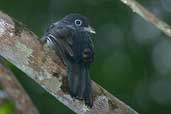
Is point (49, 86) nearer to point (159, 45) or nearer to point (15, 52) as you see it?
point (15, 52)

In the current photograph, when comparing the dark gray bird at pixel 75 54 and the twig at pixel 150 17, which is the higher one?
the twig at pixel 150 17

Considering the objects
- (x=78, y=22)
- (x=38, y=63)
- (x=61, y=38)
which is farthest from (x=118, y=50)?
(x=38, y=63)

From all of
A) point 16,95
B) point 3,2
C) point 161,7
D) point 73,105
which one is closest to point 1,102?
point 16,95

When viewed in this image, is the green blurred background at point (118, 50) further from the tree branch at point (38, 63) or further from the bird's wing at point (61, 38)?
the tree branch at point (38, 63)

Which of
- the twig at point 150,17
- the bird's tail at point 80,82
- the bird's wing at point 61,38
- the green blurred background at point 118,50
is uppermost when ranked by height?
the twig at point 150,17

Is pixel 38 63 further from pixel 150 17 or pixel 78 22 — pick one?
pixel 78 22

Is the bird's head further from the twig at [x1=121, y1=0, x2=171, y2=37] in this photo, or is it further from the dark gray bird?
the twig at [x1=121, y1=0, x2=171, y2=37]

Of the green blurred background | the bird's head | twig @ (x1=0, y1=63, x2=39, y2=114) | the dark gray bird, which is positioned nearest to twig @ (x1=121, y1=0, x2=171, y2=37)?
the dark gray bird

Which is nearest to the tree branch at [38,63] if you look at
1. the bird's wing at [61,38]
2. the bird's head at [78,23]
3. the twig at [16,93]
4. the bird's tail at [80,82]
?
the bird's tail at [80,82]
